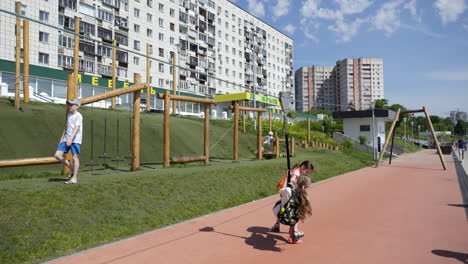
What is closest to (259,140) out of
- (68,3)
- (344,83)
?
(68,3)

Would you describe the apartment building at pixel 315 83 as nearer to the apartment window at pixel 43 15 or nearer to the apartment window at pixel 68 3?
the apartment window at pixel 68 3

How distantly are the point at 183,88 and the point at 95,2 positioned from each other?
52.5ft

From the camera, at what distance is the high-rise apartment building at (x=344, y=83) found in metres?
137

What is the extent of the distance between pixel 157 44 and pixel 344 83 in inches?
4436

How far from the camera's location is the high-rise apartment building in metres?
137

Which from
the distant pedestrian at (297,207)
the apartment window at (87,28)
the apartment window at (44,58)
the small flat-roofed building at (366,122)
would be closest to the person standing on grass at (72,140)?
the distant pedestrian at (297,207)

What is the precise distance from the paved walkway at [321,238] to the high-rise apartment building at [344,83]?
412 feet

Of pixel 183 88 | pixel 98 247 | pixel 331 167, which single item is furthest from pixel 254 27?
pixel 98 247

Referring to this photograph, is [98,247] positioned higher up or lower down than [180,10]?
lower down

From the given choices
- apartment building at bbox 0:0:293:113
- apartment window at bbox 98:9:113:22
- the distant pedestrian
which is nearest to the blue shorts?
the distant pedestrian

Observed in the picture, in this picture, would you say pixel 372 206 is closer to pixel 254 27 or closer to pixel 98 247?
pixel 98 247

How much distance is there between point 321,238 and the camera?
5191mm

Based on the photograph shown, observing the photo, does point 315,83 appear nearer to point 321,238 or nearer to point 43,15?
point 43,15

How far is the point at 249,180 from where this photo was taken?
31.7 feet
